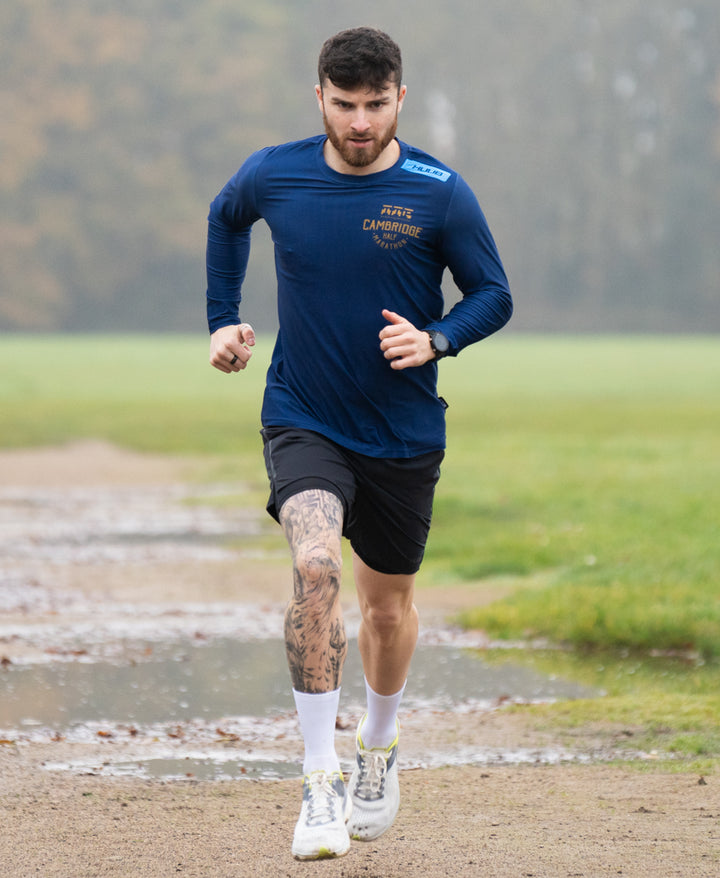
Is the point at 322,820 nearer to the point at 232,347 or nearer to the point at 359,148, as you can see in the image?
the point at 232,347

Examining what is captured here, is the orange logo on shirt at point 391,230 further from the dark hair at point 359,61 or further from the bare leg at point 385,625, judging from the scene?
the bare leg at point 385,625

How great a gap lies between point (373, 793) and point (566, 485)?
11778 mm

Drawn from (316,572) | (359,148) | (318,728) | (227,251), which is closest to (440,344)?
(359,148)

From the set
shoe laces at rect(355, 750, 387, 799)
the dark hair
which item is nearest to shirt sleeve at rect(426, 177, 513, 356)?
the dark hair

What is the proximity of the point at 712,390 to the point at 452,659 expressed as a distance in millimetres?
28925

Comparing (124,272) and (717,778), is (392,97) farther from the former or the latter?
(124,272)

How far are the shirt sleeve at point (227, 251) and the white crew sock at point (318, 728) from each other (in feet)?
4.17

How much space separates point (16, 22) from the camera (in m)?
88.5

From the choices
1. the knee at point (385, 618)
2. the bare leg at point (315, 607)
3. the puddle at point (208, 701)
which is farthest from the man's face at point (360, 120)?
the puddle at point (208, 701)

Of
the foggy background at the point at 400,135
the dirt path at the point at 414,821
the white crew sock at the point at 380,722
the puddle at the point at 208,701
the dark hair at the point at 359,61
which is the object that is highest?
the dark hair at the point at 359,61

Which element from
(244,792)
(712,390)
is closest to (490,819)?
(244,792)

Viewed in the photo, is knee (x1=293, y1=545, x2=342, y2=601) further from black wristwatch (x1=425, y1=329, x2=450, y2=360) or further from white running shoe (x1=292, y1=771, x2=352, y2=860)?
black wristwatch (x1=425, y1=329, x2=450, y2=360)

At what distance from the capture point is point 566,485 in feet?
52.6

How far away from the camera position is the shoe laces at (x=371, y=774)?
14.8 feet
